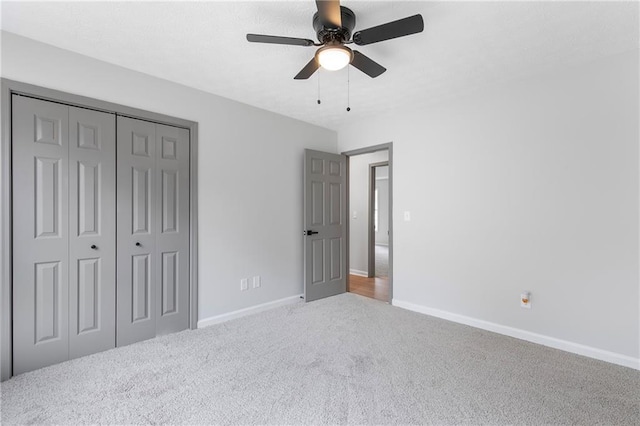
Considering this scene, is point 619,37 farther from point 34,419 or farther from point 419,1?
point 34,419

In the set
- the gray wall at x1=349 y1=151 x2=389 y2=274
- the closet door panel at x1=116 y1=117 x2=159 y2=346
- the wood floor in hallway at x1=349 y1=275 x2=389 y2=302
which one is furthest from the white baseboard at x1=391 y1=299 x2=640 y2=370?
the closet door panel at x1=116 y1=117 x2=159 y2=346

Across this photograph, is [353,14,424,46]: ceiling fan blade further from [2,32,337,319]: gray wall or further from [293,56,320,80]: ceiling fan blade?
[2,32,337,319]: gray wall

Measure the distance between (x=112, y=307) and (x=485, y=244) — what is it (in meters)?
3.57

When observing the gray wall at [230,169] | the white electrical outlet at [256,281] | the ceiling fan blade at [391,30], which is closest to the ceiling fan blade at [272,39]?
the ceiling fan blade at [391,30]

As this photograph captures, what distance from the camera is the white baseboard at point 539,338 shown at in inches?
94.6

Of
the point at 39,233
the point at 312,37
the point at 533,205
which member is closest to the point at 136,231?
the point at 39,233

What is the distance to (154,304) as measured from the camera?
2895 mm

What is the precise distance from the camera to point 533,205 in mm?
2822

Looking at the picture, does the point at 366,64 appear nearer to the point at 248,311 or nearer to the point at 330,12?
Result: the point at 330,12

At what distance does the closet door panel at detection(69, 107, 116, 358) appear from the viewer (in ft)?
8.07

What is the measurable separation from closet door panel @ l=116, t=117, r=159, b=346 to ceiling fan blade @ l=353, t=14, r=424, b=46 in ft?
6.98

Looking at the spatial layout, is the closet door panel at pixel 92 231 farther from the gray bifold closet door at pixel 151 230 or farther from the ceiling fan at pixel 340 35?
the ceiling fan at pixel 340 35

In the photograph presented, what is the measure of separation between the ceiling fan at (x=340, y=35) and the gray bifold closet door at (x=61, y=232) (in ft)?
5.70

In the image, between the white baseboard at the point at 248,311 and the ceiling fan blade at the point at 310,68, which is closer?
the ceiling fan blade at the point at 310,68
